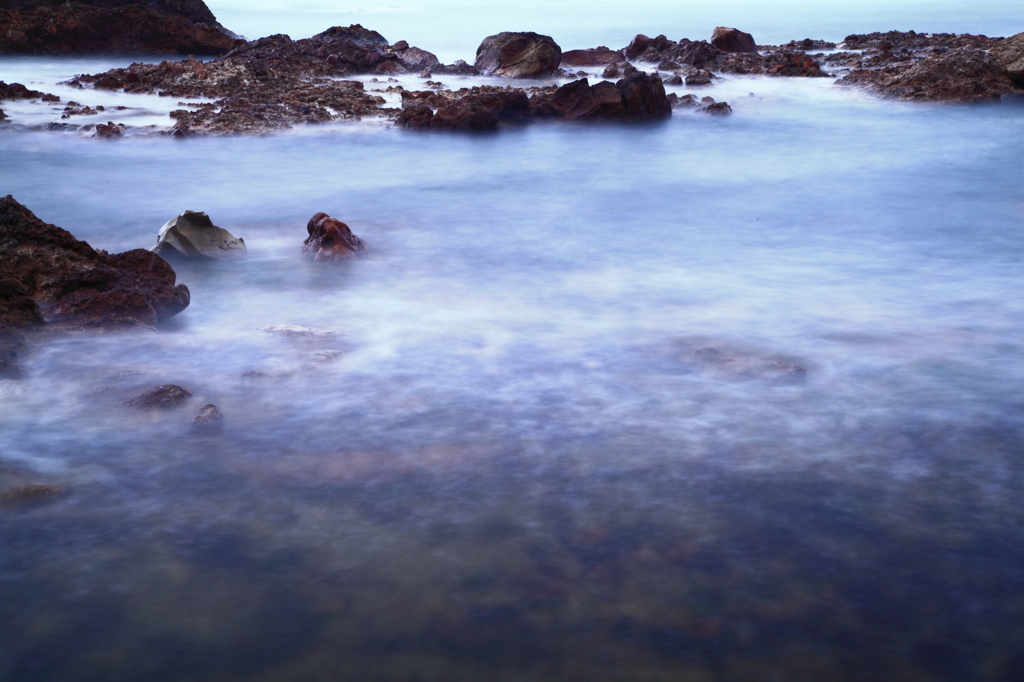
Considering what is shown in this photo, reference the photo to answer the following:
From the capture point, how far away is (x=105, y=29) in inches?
915

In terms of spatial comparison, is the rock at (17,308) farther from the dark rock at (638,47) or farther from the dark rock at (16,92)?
the dark rock at (638,47)

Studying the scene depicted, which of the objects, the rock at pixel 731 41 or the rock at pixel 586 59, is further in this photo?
the rock at pixel 731 41

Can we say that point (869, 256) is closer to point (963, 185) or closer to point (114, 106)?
point (963, 185)

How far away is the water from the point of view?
3.07 metres

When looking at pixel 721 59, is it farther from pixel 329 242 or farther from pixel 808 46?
pixel 329 242

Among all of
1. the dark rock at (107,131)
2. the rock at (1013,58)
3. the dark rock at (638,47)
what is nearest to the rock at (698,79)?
the dark rock at (638,47)

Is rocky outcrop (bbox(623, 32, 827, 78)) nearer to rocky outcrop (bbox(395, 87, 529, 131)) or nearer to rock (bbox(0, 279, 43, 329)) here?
rocky outcrop (bbox(395, 87, 529, 131))

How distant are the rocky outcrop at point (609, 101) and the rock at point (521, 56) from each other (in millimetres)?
4121

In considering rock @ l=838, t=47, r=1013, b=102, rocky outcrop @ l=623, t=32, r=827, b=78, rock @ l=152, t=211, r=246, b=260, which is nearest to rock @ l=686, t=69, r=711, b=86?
rocky outcrop @ l=623, t=32, r=827, b=78

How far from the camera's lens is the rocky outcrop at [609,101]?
15586 mm

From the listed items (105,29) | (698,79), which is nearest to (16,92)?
(105,29)

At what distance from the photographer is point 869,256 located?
26.9 ft

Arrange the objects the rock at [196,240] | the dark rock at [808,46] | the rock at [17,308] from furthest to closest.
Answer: the dark rock at [808,46]
the rock at [196,240]
the rock at [17,308]

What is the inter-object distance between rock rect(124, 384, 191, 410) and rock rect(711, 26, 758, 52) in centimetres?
2193
